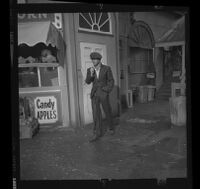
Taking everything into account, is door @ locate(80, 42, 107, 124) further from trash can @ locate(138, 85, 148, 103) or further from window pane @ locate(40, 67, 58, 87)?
trash can @ locate(138, 85, 148, 103)

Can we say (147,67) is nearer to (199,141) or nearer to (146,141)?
(146,141)

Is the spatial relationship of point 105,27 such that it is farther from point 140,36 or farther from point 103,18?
point 140,36

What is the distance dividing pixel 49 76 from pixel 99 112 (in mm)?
733

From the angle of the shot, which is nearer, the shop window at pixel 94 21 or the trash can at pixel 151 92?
the shop window at pixel 94 21

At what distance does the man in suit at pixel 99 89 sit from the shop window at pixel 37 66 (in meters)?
0.43

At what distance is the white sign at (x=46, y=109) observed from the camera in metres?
3.38

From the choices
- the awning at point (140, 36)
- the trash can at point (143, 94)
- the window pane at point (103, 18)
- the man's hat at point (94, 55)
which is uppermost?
the window pane at point (103, 18)

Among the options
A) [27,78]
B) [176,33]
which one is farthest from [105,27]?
A: [27,78]

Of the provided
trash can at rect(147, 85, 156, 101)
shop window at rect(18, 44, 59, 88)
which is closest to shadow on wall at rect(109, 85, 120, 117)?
trash can at rect(147, 85, 156, 101)

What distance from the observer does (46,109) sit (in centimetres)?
340

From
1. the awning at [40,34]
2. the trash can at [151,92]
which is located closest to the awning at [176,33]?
Answer: the trash can at [151,92]

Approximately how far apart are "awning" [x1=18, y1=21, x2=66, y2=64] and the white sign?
59cm

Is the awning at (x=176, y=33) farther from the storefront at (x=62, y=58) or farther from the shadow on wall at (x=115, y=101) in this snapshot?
the shadow on wall at (x=115, y=101)

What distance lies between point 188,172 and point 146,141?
0.64 meters
